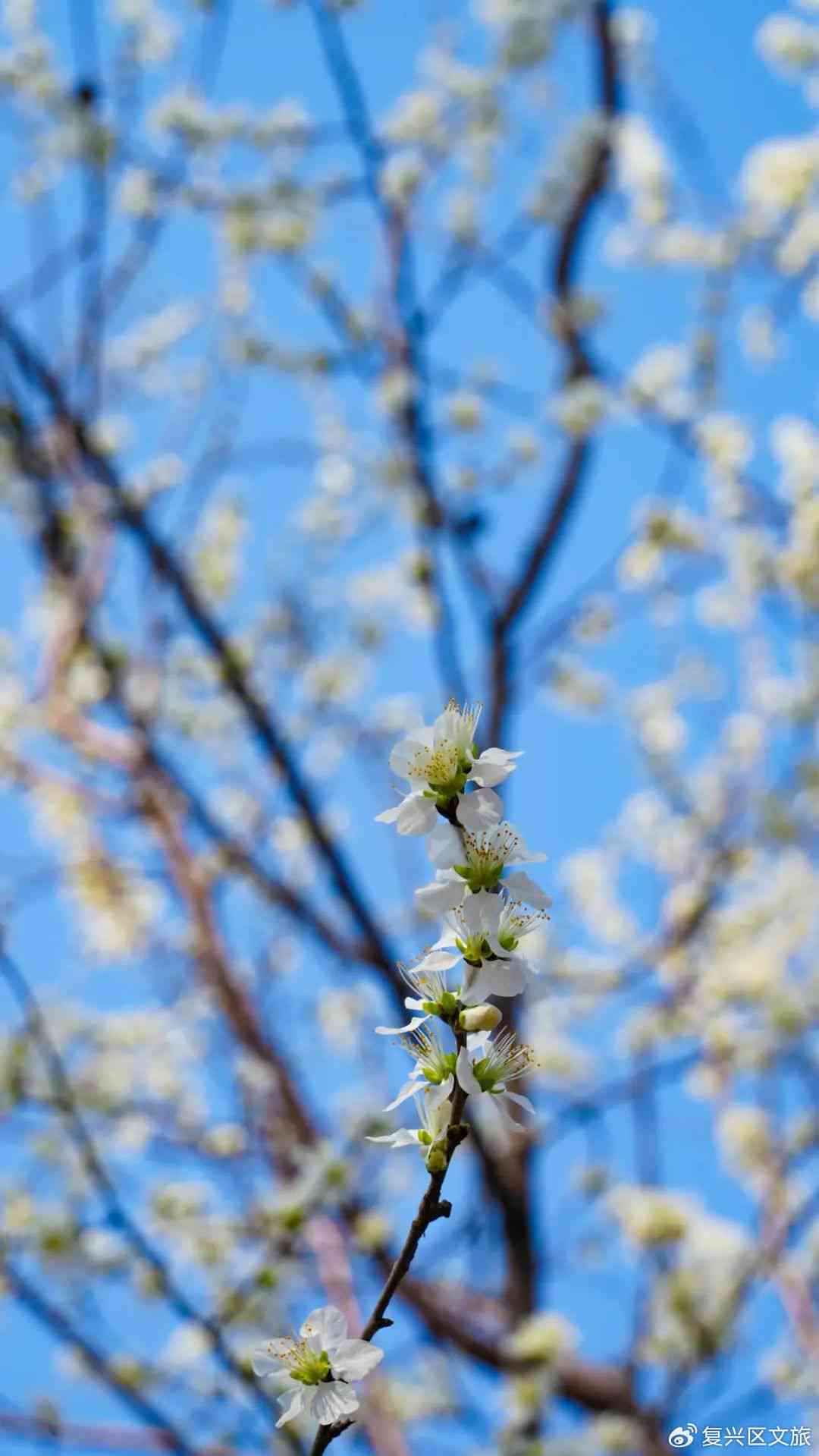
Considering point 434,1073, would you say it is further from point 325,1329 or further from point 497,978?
point 325,1329

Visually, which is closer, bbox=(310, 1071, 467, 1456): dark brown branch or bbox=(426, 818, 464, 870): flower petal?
bbox=(310, 1071, 467, 1456): dark brown branch

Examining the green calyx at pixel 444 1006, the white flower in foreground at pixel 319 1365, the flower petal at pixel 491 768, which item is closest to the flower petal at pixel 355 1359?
the white flower in foreground at pixel 319 1365

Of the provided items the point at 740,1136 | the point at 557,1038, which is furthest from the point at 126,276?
the point at 740,1136

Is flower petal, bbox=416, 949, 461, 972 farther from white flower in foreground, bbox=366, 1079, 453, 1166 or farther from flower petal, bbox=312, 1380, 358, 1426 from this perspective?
flower petal, bbox=312, 1380, 358, 1426

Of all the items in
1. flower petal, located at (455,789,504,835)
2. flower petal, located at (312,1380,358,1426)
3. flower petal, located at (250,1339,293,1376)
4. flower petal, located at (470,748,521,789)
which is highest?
flower petal, located at (470,748,521,789)

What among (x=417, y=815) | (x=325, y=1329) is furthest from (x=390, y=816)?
(x=325, y=1329)

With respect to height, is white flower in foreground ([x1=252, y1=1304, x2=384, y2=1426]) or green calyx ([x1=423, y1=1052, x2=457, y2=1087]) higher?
green calyx ([x1=423, y1=1052, x2=457, y2=1087])

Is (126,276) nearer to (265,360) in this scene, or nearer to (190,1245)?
(265,360)

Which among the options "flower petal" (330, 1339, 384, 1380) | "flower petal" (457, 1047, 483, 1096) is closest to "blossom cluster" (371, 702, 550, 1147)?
"flower petal" (457, 1047, 483, 1096)
